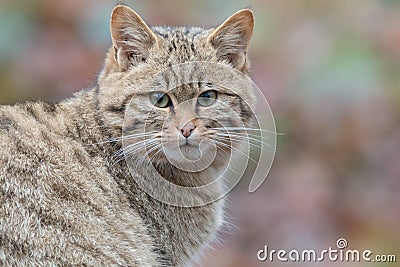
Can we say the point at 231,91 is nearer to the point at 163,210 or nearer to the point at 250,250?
the point at 163,210

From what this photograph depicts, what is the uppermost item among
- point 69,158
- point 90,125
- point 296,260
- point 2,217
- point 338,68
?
point 338,68

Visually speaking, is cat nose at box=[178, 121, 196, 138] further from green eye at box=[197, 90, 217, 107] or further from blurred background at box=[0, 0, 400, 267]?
blurred background at box=[0, 0, 400, 267]

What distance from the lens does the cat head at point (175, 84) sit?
9.13 ft

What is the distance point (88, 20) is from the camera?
4.93m

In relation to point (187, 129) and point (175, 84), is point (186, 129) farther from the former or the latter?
point (175, 84)

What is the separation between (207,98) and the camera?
9.27ft

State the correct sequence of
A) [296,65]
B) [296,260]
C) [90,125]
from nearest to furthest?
1. [90,125]
2. [296,260]
3. [296,65]

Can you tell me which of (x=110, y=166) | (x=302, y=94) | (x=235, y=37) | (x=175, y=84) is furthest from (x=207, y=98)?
(x=302, y=94)

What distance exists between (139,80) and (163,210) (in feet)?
1.41

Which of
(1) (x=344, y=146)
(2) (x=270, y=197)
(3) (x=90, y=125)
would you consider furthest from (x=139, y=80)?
(1) (x=344, y=146)

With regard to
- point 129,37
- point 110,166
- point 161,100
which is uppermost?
point 129,37

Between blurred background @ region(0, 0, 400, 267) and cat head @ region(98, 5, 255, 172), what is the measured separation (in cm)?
155

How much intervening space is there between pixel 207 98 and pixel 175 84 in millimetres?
116

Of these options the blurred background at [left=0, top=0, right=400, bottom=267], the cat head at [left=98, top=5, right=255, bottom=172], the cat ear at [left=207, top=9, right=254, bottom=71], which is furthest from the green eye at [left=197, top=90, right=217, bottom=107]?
the blurred background at [left=0, top=0, right=400, bottom=267]
